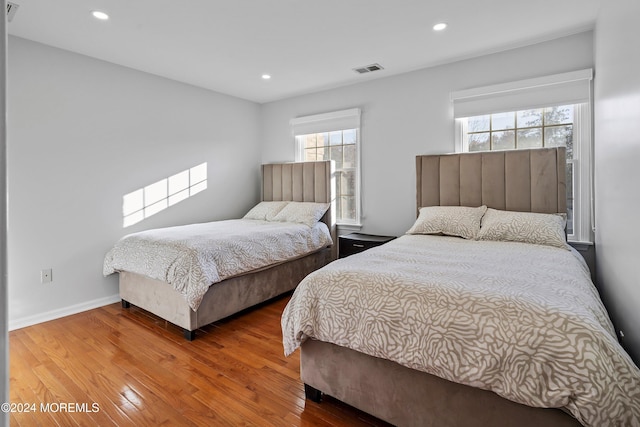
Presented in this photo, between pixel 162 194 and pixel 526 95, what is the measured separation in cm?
406

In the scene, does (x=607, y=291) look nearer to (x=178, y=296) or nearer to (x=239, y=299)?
(x=239, y=299)

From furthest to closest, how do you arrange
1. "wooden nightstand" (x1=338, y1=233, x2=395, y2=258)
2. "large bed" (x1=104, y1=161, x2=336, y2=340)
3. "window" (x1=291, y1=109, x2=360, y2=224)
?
"window" (x1=291, y1=109, x2=360, y2=224)
"wooden nightstand" (x1=338, y1=233, x2=395, y2=258)
"large bed" (x1=104, y1=161, x2=336, y2=340)

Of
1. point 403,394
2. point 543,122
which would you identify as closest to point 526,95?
point 543,122

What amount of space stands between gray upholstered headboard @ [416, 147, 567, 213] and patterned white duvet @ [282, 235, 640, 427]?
1088 mm

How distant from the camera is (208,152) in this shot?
439 cm

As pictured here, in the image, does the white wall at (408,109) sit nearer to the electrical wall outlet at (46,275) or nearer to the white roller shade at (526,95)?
the white roller shade at (526,95)

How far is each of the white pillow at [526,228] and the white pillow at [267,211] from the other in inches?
101

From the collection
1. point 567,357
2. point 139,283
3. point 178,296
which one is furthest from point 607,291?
point 139,283

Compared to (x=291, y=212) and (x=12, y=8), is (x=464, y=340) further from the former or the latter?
(x=12, y=8)

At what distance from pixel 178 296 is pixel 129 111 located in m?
2.23

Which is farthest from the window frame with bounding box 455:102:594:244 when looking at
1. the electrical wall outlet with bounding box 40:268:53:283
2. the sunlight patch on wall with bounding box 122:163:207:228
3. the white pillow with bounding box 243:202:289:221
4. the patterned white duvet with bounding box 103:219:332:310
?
the electrical wall outlet with bounding box 40:268:53:283

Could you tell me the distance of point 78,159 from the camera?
3.18 m

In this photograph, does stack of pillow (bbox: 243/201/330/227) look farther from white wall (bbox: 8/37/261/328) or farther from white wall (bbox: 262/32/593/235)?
white wall (bbox: 8/37/261/328)

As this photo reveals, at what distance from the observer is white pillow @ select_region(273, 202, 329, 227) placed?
13.2 feet
